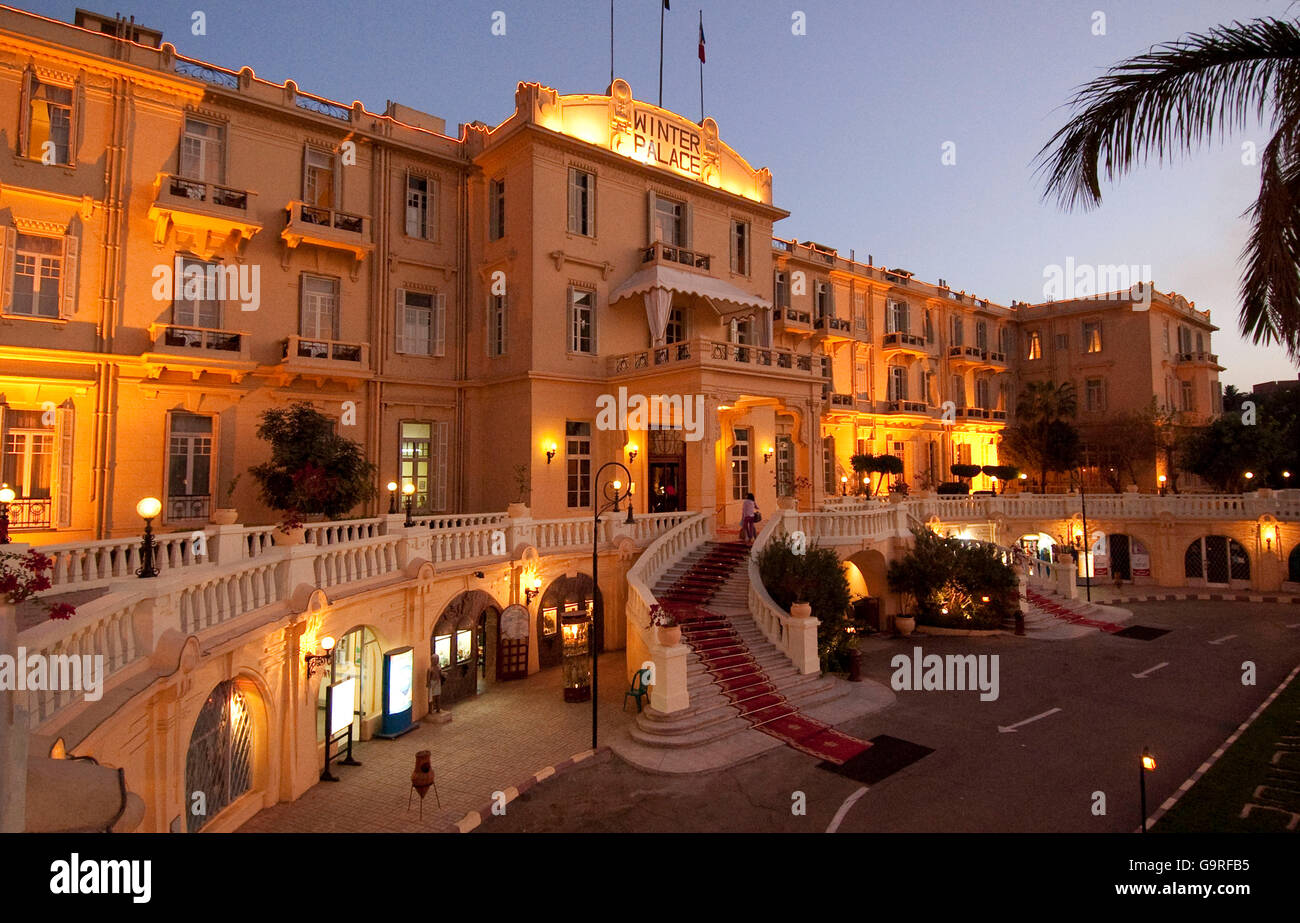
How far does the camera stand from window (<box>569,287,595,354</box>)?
2348 cm

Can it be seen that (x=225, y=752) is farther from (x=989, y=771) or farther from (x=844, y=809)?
(x=989, y=771)

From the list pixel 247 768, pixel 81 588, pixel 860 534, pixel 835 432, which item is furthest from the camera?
pixel 835 432

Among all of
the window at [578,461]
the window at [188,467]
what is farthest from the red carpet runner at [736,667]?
the window at [188,467]

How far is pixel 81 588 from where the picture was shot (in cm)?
833

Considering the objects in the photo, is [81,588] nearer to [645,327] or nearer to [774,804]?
[774,804]

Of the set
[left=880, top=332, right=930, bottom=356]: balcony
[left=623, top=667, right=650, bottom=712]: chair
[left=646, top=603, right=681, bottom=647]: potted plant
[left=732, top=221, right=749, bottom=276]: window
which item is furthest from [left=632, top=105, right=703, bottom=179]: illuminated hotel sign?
[left=623, top=667, right=650, bottom=712]: chair

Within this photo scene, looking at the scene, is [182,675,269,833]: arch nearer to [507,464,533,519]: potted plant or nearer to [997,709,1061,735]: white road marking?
[507,464,533,519]: potted plant

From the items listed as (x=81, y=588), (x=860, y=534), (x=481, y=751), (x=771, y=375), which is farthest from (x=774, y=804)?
(x=771, y=375)

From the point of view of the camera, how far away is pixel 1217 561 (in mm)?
31078

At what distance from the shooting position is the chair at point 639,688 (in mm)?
15008

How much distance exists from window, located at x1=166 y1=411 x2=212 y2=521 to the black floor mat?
1744cm

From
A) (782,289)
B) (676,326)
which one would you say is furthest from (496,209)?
(782,289)

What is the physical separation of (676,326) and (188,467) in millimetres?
16586
